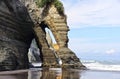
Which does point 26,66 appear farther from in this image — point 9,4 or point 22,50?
point 9,4

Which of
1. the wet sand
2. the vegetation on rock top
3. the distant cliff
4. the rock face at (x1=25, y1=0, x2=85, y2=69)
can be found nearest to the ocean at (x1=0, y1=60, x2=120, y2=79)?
the wet sand

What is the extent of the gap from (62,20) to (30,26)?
15.5 ft

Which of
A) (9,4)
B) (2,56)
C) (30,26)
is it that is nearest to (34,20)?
(30,26)

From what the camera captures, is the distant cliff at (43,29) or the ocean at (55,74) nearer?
the ocean at (55,74)

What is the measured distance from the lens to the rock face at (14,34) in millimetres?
46562

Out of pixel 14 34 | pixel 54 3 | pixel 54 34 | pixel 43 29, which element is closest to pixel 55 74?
pixel 14 34

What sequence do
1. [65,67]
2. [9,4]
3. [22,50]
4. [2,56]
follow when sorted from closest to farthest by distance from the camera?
[2,56] → [9,4] → [22,50] → [65,67]

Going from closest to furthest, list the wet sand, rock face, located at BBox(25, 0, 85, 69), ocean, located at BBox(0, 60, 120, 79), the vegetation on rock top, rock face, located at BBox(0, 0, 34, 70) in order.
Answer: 1. the wet sand
2. ocean, located at BBox(0, 60, 120, 79)
3. rock face, located at BBox(0, 0, 34, 70)
4. rock face, located at BBox(25, 0, 85, 69)
5. the vegetation on rock top

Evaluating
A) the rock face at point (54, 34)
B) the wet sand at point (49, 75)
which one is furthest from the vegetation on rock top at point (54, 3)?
the wet sand at point (49, 75)

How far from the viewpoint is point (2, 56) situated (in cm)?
4525

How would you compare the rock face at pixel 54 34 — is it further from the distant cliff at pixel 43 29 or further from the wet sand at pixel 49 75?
the wet sand at pixel 49 75

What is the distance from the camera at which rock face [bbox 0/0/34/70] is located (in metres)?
46.6

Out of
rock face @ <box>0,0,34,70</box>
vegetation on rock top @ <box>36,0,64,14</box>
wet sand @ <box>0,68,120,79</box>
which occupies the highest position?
vegetation on rock top @ <box>36,0,64,14</box>

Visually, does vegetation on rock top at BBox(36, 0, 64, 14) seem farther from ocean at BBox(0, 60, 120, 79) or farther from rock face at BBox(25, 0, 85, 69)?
ocean at BBox(0, 60, 120, 79)
